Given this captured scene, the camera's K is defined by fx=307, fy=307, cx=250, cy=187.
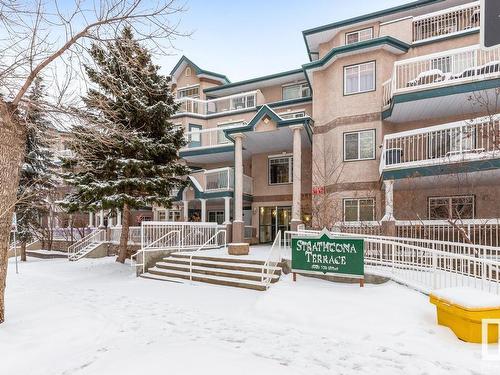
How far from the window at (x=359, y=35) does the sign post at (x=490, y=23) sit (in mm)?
16494

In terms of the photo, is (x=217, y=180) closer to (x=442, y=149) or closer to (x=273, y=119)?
(x=273, y=119)

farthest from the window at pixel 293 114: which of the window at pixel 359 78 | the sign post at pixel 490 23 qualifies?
the sign post at pixel 490 23

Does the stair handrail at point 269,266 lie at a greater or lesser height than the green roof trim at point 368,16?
lesser

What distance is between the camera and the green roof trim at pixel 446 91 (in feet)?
36.6

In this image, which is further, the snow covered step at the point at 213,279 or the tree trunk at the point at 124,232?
the tree trunk at the point at 124,232

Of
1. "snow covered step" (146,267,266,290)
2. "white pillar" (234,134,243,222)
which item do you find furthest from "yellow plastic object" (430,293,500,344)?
"white pillar" (234,134,243,222)

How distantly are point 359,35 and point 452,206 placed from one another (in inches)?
393

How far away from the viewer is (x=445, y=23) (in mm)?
15188

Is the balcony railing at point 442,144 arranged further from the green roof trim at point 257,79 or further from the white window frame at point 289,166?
the green roof trim at point 257,79

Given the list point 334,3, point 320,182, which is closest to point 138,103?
point 320,182

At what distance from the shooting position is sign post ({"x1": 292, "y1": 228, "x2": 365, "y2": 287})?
7945 millimetres

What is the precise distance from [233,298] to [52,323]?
4.11m

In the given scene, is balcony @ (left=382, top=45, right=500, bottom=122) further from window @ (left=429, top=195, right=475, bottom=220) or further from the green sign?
the green sign

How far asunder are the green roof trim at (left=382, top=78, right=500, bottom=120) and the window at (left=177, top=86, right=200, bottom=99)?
1572 cm
